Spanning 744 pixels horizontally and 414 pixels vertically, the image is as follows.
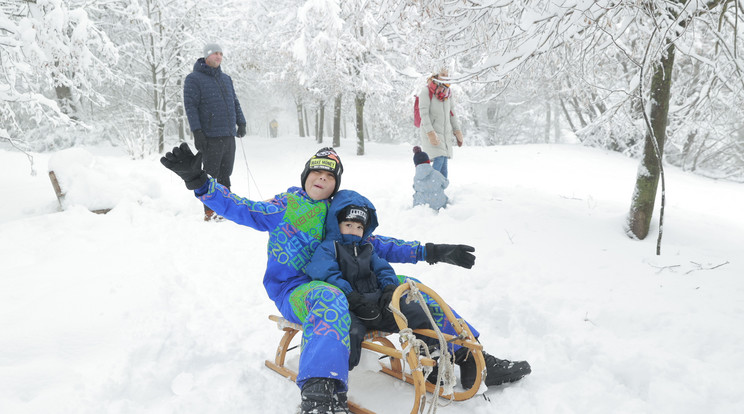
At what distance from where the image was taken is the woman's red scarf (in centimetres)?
534

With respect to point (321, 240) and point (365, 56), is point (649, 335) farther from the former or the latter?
point (365, 56)

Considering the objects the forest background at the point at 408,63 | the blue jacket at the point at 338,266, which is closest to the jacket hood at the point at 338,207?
the blue jacket at the point at 338,266

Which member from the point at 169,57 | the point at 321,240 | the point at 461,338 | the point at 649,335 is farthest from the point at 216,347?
the point at 169,57

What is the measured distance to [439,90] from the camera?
17.7 ft

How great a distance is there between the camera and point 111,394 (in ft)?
7.35

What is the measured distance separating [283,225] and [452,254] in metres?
1.05

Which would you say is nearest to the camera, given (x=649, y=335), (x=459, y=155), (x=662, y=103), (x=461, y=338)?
(x=461, y=338)

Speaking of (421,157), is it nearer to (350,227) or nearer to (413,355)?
(350,227)

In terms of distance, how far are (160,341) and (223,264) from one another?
1.69 m

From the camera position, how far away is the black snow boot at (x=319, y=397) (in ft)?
6.23

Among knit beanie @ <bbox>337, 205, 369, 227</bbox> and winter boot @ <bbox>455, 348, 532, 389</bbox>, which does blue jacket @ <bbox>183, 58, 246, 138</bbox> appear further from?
winter boot @ <bbox>455, 348, 532, 389</bbox>

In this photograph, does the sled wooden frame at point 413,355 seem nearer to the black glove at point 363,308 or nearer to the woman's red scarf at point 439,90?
the black glove at point 363,308

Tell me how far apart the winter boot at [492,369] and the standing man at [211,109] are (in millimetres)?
4085

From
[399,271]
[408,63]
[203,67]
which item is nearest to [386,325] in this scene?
[399,271]
